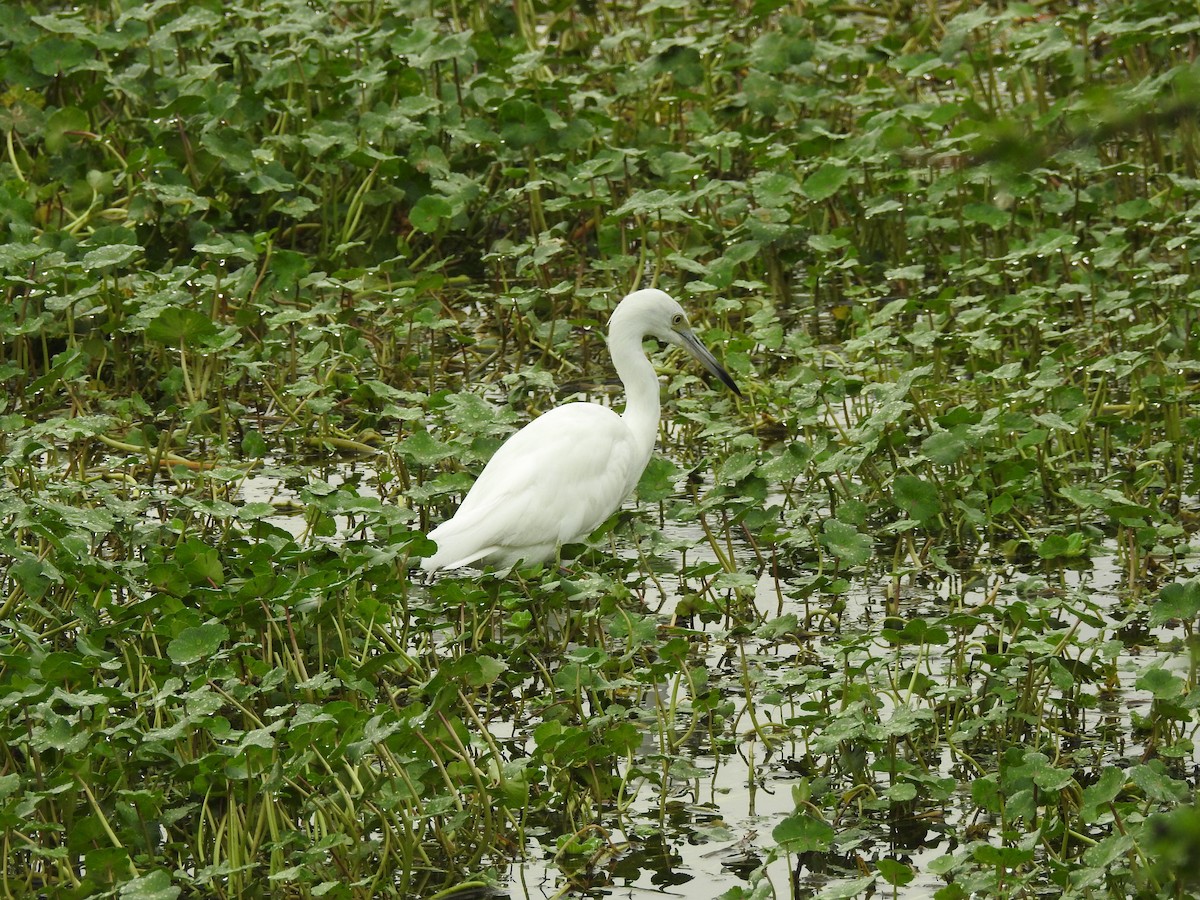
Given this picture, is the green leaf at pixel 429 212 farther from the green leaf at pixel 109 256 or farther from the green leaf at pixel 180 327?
the green leaf at pixel 180 327

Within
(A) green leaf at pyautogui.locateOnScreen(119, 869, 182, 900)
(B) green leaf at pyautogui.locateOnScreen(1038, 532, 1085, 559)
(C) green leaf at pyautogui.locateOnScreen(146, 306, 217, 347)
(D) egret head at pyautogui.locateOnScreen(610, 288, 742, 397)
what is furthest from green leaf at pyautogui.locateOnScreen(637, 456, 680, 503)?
(A) green leaf at pyautogui.locateOnScreen(119, 869, 182, 900)

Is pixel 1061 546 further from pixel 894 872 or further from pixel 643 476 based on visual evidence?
pixel 894 872

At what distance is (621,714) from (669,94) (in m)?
4.84

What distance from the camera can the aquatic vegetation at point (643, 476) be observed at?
378cm

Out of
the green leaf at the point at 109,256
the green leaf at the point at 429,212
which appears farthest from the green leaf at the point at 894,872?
the green leaf at the point at 429,212

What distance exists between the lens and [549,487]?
524 centimetres

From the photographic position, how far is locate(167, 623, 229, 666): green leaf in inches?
159

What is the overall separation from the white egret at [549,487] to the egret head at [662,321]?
0.30m

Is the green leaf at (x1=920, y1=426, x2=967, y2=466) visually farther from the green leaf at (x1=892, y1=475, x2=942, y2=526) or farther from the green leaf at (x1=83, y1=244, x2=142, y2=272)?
the green leaf at (x1=83, y1=244, x2=142, y2=272)

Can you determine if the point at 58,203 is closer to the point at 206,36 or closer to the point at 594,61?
the point at 206,36

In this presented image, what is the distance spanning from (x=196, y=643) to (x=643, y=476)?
200cm

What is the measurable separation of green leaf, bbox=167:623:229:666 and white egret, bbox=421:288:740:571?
1085mm

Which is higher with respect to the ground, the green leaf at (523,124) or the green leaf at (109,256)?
the green leaf at (523,124)

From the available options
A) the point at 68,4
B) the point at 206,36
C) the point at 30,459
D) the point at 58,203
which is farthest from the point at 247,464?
the point at 68,4
